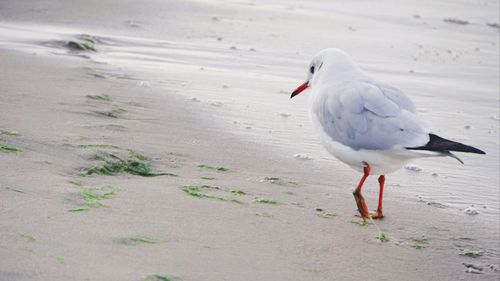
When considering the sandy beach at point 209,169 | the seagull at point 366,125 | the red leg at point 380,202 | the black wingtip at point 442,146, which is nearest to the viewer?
the sandy beach at point 209,169

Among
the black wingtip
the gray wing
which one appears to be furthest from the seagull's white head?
the black wingtip

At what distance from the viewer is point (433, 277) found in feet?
11.8

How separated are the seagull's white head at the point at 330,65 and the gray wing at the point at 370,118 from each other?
0.17 metres

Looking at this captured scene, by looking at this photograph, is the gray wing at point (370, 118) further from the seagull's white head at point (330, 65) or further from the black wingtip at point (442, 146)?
the seagull's white head at point (330, 65)

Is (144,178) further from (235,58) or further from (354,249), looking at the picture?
(235,58)

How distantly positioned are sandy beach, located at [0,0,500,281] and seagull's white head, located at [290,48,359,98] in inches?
25.0

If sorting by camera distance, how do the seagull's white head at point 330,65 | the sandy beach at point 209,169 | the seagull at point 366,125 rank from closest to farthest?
the sandy beach at point 209,169, the seagull at point 366,125, the seagull's white head at point 330,65

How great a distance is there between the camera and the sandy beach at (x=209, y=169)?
3.19 m

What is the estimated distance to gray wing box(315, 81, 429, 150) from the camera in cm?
419

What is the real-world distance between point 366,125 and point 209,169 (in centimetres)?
98

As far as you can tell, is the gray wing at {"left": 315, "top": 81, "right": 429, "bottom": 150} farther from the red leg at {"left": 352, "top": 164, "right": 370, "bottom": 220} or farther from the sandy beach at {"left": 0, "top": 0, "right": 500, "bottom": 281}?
the sandy beach at {"left": 0, "top": 0, "right": 500, "bottom": 281}

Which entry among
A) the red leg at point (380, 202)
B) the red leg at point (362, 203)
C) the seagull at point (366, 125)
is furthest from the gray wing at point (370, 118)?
the red leg at point (380, 202)

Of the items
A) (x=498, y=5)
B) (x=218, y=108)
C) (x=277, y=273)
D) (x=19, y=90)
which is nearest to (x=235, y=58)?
(x=218, y=108)

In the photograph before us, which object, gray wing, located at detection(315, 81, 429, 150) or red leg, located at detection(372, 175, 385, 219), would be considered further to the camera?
red leg, located at detection(372, 175, 385, 219)
